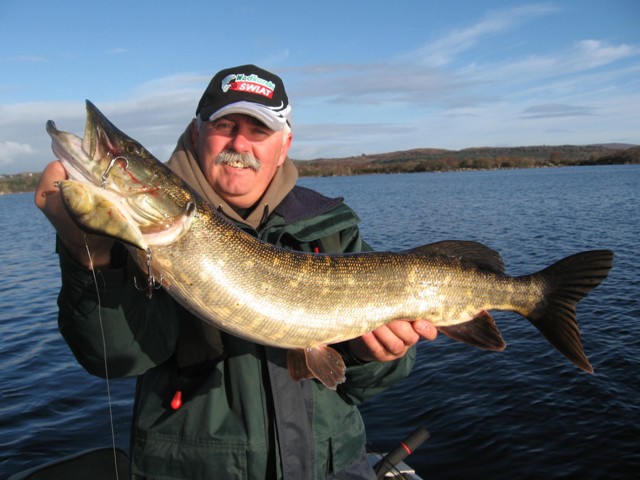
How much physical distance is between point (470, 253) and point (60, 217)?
2.40 metres

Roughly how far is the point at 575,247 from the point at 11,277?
18519 millimetres

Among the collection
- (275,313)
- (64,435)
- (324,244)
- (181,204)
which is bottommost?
(64,435)

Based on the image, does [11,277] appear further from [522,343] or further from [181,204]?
[181,204]

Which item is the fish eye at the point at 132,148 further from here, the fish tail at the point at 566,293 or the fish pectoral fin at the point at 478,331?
the fish tail at the point at 566,293

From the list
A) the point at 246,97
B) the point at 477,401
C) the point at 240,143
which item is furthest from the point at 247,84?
the point at 477,401

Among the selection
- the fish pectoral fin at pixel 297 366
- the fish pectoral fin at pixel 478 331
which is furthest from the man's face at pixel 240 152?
the fish pectoral fin at pixel 478 331

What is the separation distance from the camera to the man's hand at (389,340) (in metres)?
2.95

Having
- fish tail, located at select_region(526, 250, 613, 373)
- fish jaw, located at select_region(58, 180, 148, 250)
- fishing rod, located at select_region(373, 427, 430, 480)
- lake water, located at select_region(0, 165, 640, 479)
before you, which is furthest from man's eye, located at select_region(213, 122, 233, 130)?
lake water, located at select_region(0, 165, 640, 479)

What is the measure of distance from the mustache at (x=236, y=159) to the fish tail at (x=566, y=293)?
204 cm

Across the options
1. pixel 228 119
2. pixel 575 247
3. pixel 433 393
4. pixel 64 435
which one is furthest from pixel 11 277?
pixel 575 247

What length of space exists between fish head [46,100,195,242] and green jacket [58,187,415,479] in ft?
0.85

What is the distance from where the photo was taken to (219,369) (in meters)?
2.71

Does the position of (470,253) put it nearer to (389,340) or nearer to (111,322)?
(389,340)

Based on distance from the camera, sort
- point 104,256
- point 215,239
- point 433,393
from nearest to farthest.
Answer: point 104,256 < point 215,239 < point 433,393
